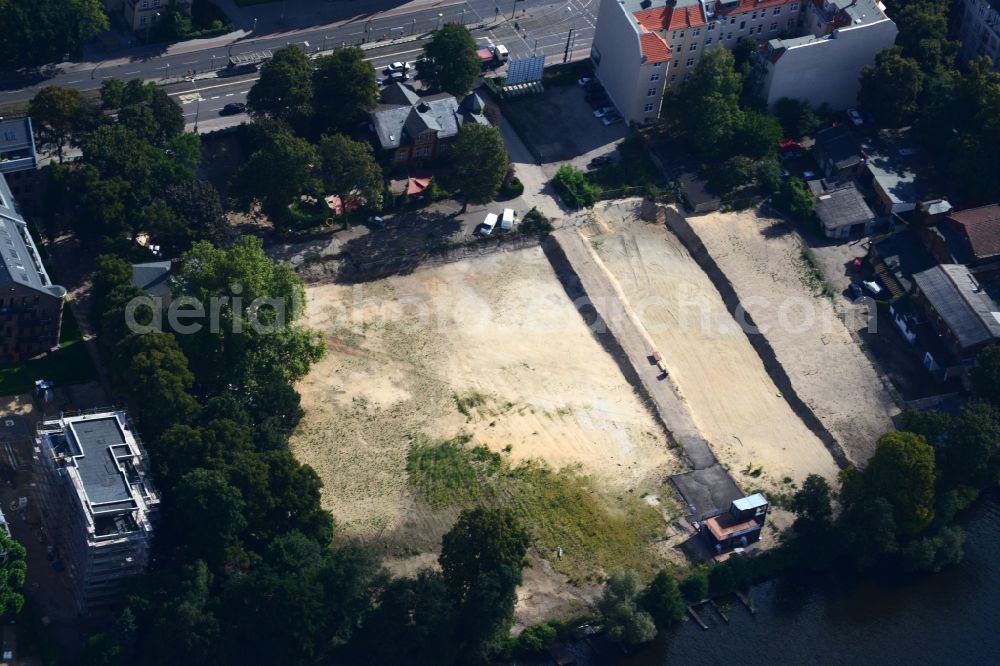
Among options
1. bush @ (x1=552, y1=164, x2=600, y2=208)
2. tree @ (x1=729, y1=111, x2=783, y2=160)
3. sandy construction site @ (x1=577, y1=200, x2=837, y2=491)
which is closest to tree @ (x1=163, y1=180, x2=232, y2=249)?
bush @ (x1=552, y1=164, x2=600, y2=208)

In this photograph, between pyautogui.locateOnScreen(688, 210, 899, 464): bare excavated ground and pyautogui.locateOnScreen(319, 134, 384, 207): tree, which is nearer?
pyautogui.locateOnScreen(688, 210, 899, 464): bare excavated ground

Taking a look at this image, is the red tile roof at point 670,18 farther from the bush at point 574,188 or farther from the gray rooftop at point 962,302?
the gray rooftop at point 962,302

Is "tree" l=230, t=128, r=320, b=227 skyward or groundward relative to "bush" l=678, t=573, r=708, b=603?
skyward

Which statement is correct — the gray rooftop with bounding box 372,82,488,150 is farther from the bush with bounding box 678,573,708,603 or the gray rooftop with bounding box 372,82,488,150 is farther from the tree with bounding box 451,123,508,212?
the bush with bounding box 678,573,708,603

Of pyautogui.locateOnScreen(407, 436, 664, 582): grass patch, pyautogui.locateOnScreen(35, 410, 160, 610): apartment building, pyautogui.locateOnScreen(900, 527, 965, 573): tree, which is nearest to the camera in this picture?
pyautogui.locateOnScreen(35, 410, 160, 610): apartment building

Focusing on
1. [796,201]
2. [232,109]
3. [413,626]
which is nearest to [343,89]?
[232,109]

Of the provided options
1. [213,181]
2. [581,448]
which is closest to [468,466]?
[581,448]

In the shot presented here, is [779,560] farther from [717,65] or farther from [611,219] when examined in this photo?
[717,65]

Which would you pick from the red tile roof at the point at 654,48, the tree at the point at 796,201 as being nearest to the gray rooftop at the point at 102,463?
the red tile roof at the point at 654,48
